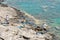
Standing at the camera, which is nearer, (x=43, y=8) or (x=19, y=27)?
(x=19, y=27)

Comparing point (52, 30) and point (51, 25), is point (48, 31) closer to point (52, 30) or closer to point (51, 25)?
point (52, 30)

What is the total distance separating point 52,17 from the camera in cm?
3406

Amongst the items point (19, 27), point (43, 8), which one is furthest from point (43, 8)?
point (19, 27)

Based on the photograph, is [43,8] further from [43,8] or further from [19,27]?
[19,27]

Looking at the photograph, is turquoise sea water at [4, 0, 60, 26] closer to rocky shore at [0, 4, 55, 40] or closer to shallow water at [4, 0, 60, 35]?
shallow water at [4, 0, 60, 35]

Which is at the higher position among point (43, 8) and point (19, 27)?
point (19, 27)

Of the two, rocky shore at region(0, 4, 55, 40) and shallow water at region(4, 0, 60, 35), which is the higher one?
rocky shore at region(0, 4, 55, 40)

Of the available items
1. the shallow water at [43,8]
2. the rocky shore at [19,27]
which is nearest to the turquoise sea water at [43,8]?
the shallow water at [43,8]

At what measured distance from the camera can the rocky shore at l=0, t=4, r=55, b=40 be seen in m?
22.7

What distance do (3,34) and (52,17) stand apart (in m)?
13.1

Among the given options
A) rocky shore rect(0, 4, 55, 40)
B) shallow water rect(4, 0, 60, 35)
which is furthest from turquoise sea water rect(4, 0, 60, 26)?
rocky shore rect(0, 4, 55, 40)

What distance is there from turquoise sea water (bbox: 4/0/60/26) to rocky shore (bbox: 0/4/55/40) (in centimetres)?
237

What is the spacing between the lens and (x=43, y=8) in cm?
3891

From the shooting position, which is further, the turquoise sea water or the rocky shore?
the turquoise sea water
